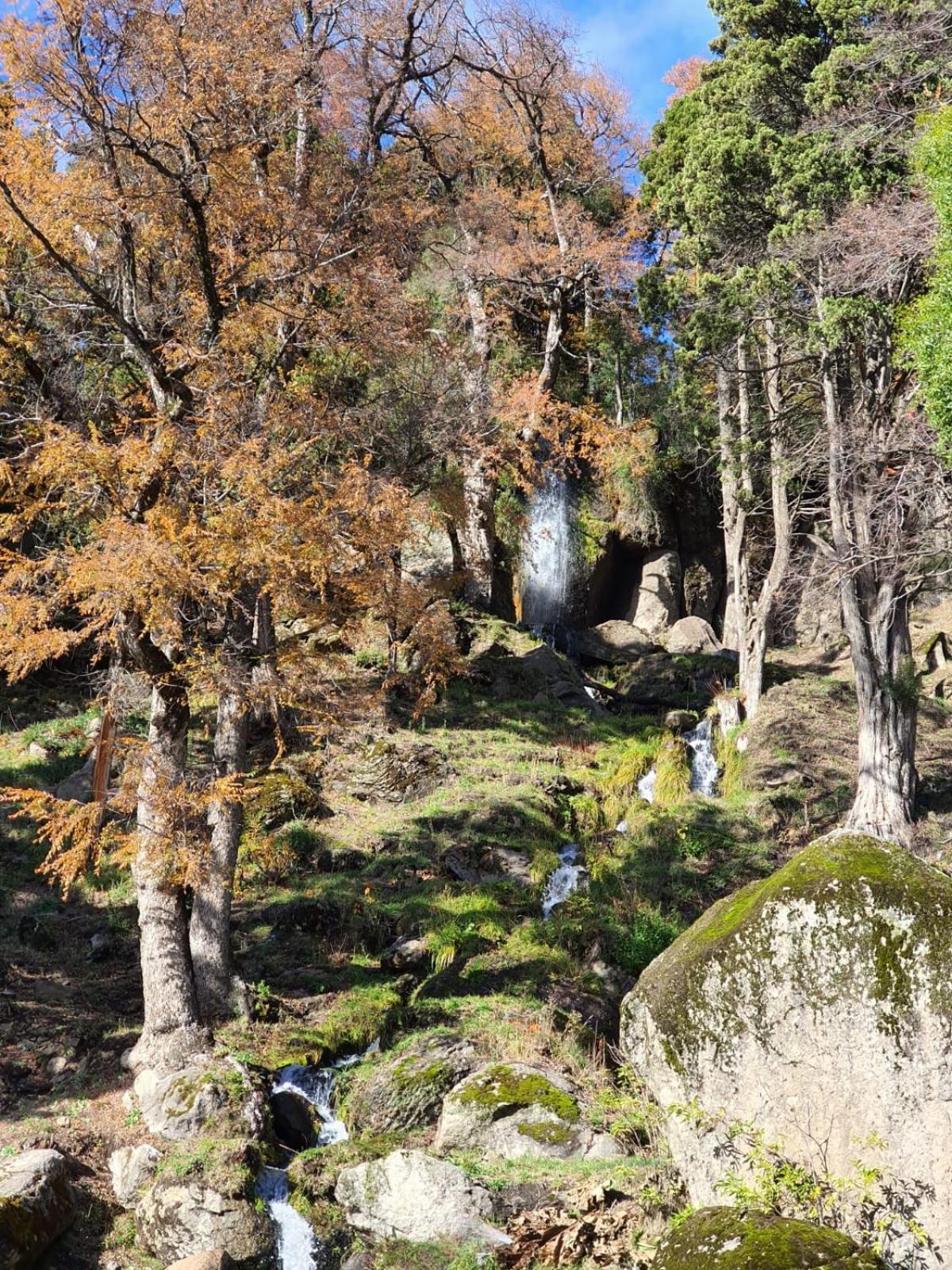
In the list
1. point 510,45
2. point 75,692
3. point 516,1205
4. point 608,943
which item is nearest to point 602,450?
point 510,45

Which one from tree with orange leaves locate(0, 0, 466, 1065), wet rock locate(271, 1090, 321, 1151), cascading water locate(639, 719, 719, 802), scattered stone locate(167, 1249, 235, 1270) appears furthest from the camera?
cascading water locate(639, 719, 719, 802)

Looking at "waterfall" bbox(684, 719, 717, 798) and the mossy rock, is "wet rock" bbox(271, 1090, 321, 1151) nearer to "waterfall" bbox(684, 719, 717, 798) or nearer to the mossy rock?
the mossy rock

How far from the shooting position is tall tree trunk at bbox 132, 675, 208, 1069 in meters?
11.2

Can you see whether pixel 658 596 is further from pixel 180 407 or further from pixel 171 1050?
pixel 171 1050

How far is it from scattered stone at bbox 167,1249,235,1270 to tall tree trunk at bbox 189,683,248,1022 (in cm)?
327

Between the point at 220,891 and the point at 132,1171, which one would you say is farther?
the point at 220,891

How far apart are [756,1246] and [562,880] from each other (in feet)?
37.3

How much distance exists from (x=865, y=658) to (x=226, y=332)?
10.2 m

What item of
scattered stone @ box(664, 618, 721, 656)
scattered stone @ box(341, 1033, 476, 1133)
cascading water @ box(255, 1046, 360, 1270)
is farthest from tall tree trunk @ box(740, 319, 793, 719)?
cascading water @ box(255, 1046, 360, 1270)

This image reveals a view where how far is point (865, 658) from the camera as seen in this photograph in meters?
16.0

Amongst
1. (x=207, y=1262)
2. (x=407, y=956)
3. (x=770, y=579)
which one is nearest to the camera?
(x=207, y=1262)

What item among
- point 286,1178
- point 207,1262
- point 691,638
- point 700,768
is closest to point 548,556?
point 691,638

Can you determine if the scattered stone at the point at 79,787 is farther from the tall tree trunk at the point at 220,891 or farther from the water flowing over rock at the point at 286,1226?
the water flowing over rock at the point at 286,1226

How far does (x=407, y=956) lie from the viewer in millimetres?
13664
